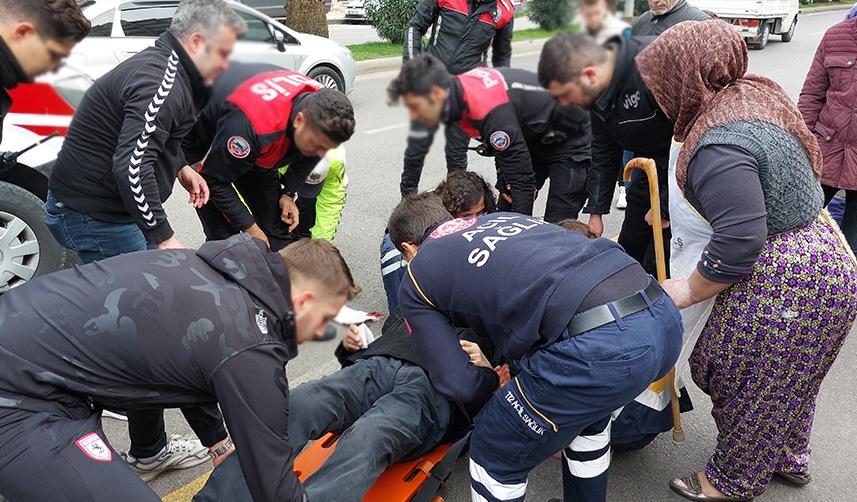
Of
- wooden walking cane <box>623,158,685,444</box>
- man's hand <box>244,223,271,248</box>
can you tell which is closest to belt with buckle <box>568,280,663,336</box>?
wooden walking cane <box>623,158,685,444</box>

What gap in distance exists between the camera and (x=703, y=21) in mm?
1469

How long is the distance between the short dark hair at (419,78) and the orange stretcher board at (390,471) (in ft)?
4.37

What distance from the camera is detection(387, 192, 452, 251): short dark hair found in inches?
78.3

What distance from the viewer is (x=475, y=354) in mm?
2004

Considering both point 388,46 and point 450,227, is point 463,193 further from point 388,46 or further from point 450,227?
point 388,46

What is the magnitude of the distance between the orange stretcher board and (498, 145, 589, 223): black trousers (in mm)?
828

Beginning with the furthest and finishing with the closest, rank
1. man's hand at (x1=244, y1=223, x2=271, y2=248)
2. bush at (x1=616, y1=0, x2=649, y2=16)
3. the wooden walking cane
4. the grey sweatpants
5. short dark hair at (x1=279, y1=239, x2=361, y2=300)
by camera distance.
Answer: man's hand at (x1=244, y1=223, x2=271, y2=248), the wooden walking cane, the grey sweatpants, short dark hair at (x1=279, y1=239, x2=361, y2=300), bush at (x1=616, y1=0, x2=649, y2=16)

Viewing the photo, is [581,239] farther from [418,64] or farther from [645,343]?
[418,64]

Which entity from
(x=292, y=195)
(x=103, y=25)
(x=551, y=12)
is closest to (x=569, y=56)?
(x=551, y=12)

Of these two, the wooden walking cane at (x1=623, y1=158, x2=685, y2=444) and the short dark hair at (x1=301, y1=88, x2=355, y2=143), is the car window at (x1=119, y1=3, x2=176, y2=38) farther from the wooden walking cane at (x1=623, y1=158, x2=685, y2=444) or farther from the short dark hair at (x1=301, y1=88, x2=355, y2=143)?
the wooden walking cane at (x1=623, y1=158, x2=685, y2=444)

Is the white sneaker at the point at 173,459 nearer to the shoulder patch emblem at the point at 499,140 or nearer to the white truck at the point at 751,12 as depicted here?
the shoulder patch emblem at the point at 499,140

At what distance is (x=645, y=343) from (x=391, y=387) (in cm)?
88

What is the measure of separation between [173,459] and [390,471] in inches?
32.0

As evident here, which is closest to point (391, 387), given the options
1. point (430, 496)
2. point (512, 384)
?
point (430, 496)
